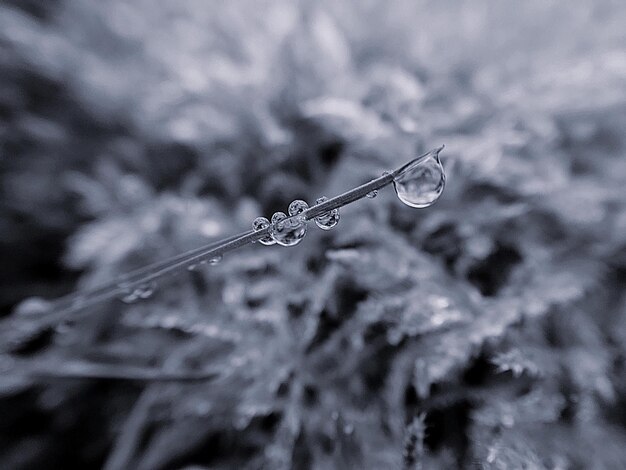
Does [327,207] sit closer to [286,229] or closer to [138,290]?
[286,229]

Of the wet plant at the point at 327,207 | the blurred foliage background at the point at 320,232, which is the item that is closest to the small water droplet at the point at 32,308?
the blurred foliage background at the point at 320,232

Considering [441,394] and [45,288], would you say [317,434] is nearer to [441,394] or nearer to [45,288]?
[441,394]

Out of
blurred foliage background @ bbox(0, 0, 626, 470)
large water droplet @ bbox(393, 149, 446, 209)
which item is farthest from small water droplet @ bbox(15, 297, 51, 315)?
large water droplet @ bbox(393, 149, 446, 209)

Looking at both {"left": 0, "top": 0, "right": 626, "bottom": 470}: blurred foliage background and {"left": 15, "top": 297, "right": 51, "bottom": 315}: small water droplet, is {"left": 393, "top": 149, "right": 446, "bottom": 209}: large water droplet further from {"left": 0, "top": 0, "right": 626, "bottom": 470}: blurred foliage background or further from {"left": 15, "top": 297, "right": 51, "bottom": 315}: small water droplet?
{"left": 15, "top": 297, "right": 51, "bottom": 315}: small water droplet

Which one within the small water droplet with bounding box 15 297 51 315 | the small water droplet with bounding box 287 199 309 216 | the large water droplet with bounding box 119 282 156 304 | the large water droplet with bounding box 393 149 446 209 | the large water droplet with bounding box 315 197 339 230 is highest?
the small water droplet with bounding box 15 297 51 315

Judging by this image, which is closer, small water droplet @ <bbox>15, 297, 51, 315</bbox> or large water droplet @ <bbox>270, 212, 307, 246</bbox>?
large water droplet @ <bbox>270, 212, 307, 246</bbox>

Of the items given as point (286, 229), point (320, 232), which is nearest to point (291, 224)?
point (286, 229)
